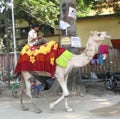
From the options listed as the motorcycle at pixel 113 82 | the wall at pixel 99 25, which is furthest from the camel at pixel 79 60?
the wall at pixel 99 25

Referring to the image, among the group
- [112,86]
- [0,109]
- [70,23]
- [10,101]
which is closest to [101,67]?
[112,86]

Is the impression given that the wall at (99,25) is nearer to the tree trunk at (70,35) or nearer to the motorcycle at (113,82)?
the motorcycle at (113,82)

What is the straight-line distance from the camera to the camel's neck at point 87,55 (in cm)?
973

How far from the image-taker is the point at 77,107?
10.5 meters

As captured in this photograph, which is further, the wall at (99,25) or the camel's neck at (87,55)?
the wall at (99,25)

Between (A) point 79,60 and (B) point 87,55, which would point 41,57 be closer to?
→ (A) point 79,60

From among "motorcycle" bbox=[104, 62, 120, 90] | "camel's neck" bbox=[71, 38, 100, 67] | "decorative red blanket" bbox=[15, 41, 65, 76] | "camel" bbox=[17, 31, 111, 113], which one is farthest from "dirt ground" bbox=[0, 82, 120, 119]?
"camel's neck" bbox=[71, 38, 100, 67]

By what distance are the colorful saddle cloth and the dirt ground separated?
45.9 inches

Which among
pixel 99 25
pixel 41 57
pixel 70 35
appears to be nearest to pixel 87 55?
pixel 41 57

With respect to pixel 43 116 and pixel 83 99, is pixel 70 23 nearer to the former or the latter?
Answer: pixel 83 99

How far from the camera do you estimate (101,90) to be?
1375 cm

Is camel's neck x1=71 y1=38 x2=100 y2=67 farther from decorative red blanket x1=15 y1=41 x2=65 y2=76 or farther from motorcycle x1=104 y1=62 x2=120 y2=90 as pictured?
motorcycle x1=104 y1=62 x2=120 y2=90

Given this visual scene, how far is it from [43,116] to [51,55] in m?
1.64

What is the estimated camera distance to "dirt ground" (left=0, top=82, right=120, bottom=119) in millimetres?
9406
